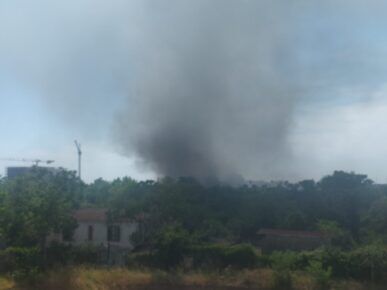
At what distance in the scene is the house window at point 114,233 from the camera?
123ft

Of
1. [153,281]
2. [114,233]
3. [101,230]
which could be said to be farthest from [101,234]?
[153,281]

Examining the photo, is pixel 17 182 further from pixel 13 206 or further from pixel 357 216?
pixel 357 216

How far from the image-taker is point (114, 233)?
37.6m

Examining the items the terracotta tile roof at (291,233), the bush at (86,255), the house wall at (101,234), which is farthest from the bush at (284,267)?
the house wall at (101,234)

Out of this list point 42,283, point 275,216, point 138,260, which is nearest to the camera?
point 42,283

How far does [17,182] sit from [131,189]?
907 cm

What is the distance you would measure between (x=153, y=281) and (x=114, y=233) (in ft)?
35.6

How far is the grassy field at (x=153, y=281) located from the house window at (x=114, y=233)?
30.5 feet

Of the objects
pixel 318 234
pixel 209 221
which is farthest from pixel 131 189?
pixel 318 234

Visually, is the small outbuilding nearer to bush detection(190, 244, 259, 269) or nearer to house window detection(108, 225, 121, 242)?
bush detection(190, 244, 259, 269)

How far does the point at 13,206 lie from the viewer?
27047 mm

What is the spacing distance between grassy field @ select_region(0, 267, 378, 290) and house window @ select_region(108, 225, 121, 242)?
931cm

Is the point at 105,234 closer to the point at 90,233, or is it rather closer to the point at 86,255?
the point at 90,233

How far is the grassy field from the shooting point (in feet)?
82.6
